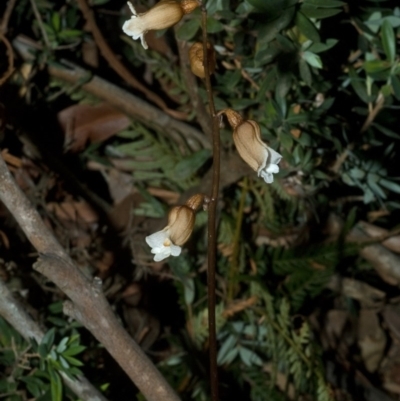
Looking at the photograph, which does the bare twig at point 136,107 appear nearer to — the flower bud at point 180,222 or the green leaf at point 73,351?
the green leaf at point 73,351

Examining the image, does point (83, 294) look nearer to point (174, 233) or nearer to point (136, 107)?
point (174, 233)

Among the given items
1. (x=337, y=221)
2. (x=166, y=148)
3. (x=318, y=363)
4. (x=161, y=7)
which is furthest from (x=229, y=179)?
(x=161, y=7)

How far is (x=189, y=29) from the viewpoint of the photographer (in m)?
1.90

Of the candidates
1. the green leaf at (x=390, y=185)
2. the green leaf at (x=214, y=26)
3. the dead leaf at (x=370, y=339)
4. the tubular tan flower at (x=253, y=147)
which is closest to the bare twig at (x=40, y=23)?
the green leaf at (x=214, y=26)

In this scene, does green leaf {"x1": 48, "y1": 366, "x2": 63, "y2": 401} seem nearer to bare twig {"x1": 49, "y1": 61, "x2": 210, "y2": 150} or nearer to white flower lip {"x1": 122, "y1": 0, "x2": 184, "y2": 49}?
white flower lip {"x1": 122, "y1": 0, "x2": 184, "y2": 49}

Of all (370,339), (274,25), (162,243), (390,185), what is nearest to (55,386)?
(162,243)

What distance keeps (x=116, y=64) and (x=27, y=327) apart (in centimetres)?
98

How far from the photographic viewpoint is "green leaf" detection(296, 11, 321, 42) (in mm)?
1734

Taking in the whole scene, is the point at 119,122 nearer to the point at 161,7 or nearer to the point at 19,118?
the point at 19,118

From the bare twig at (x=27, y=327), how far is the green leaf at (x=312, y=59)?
0.89 meters

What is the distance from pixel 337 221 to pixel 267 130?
0.61 m

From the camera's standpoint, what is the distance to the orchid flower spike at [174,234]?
51.7 inches

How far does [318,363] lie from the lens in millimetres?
2182

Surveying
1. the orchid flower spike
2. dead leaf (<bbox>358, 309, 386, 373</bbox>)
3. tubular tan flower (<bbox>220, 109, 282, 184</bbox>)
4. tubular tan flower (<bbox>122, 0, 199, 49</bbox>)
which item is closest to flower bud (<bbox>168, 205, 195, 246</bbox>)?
the orchid flower spike
